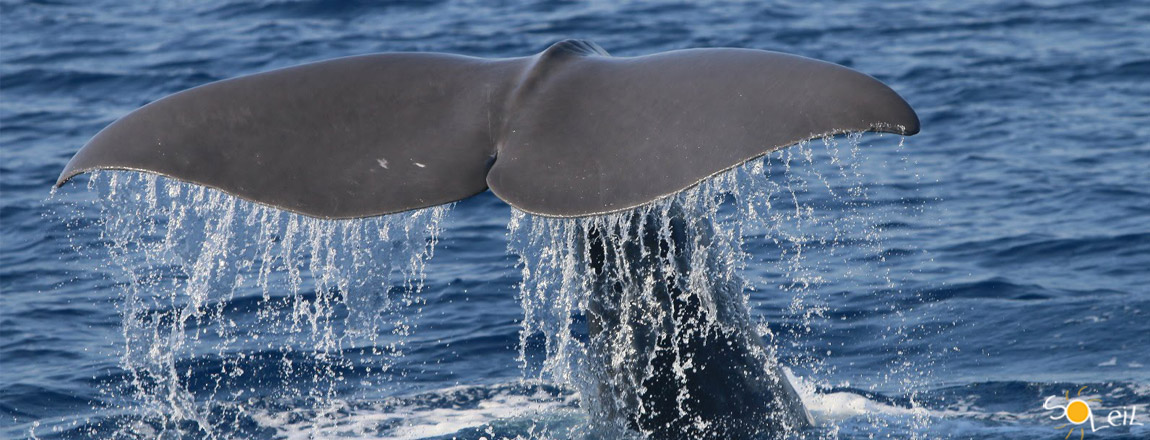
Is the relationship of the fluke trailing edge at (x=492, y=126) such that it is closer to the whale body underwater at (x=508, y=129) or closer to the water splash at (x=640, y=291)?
the whale body underwater at (x=508, y=129)

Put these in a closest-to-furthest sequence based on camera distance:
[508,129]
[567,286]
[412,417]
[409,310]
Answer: [508,129] → [567,286] → [412,417] → [409,310]

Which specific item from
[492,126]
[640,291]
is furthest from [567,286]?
[492,126]

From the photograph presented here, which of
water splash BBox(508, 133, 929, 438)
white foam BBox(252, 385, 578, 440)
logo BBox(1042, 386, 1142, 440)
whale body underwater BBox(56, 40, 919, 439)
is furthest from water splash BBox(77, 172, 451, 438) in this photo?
logo BBox(1042, 386, 1142, 440)

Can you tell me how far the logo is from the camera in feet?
22.1

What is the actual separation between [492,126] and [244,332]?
4958mm

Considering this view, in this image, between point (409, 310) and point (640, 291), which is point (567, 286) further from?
point (409, 310)

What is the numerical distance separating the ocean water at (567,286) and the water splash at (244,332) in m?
A: 0.03

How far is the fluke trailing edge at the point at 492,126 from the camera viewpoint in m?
3.90

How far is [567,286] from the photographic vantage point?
5.07 metres

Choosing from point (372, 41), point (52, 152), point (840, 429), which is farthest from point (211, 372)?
point (372, 41)

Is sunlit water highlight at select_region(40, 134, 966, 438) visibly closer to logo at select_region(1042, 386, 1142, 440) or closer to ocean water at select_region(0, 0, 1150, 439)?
ocean water at select_region(0, 0, 1150, 439)

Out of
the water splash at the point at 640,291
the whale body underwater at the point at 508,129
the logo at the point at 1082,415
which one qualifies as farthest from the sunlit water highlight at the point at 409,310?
the logo at the point at 1082,415

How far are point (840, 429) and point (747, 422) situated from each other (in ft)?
3.38

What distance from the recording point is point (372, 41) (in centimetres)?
1691
